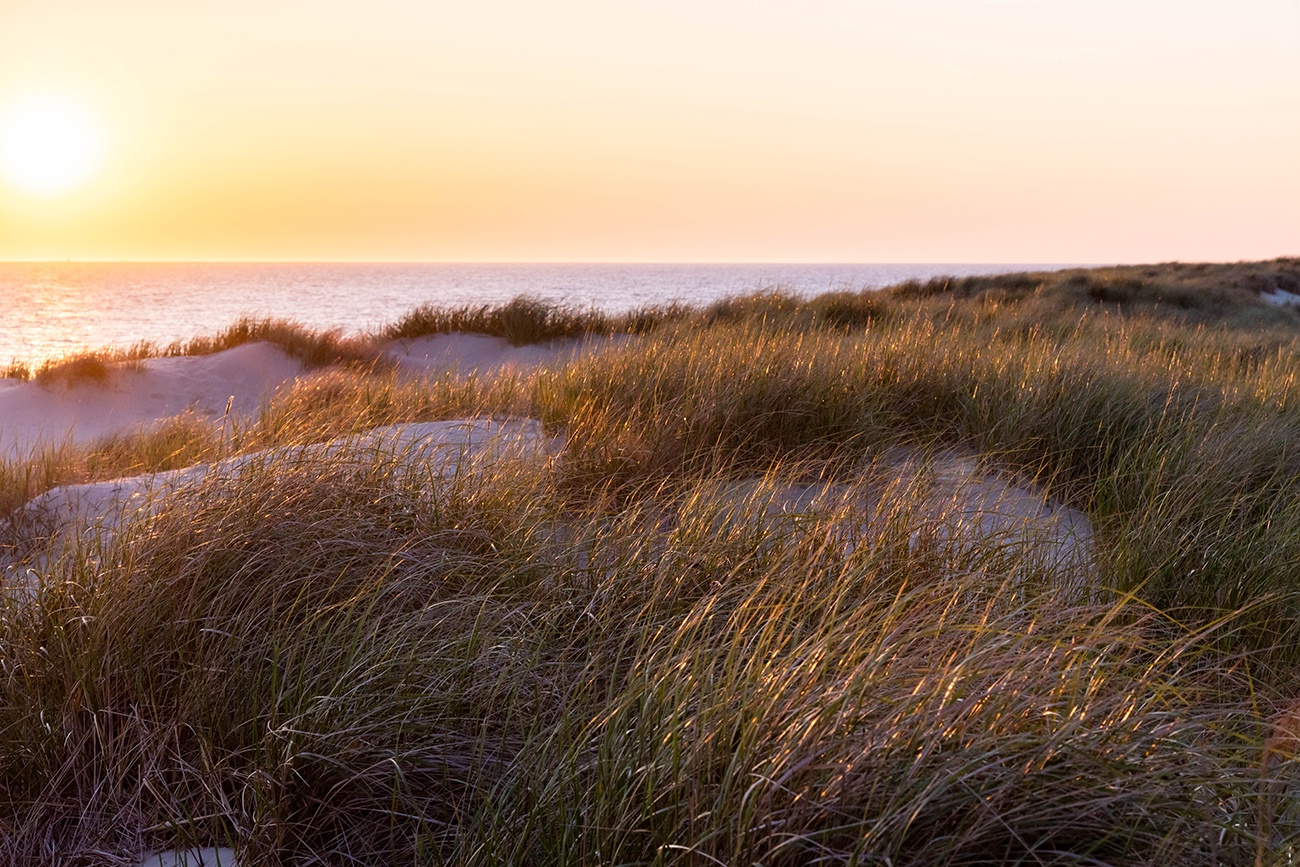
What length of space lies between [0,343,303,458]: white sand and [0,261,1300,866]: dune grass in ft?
22.9

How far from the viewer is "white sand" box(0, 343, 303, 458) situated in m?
9.48

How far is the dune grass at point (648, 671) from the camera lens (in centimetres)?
138

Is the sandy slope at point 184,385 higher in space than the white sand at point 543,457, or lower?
lower

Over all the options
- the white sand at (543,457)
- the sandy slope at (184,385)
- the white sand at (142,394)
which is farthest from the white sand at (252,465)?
the white sand at (142,394)

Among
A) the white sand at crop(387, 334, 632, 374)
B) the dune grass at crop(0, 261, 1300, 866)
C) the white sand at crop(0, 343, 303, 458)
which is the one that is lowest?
the white sand at crop(0, 343, 303, 458)

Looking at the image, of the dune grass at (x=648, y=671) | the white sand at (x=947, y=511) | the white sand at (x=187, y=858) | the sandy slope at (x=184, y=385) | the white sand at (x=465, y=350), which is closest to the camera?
the dune grass at (x=648, y=671)

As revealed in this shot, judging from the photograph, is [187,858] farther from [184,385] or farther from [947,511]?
[184,385]

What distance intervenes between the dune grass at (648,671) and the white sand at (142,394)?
699 cm

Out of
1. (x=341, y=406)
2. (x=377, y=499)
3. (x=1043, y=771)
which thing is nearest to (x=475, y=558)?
(x=377, y=499)

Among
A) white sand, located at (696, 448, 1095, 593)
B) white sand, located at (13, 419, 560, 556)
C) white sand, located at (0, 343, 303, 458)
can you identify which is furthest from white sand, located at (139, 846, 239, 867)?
white sand, located at (0, 343, 303, 458)

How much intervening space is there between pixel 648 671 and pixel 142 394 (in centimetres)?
1092

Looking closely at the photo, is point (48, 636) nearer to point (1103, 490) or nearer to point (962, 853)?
point (962, 853)

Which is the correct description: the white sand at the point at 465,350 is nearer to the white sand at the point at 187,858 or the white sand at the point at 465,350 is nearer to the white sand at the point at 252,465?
the white sand at the point at 252,465

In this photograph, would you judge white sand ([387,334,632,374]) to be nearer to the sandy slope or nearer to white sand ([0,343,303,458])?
the sandy slope
